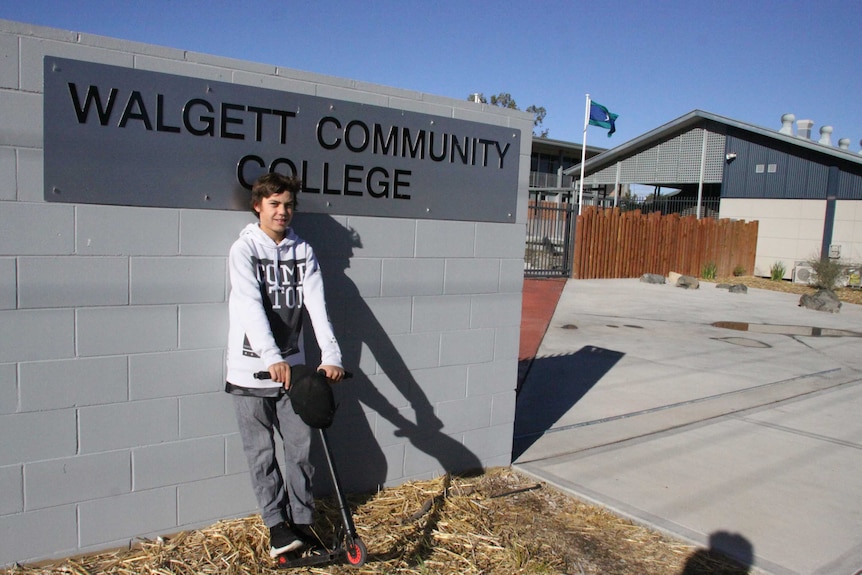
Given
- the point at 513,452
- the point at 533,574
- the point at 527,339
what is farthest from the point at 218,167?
the point at 527,339

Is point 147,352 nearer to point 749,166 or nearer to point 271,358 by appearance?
point 271,358

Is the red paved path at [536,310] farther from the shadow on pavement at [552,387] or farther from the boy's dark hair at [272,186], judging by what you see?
the boy's dark hair at [272,186]

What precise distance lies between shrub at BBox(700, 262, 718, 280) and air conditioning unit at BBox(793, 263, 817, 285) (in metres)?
2.38

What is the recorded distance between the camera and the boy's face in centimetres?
323

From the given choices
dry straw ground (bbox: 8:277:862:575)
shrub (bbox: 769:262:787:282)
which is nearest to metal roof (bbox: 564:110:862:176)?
shrub (bbox: 769:262:787:282)

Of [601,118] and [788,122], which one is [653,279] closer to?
[601,118]

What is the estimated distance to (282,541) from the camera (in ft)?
10.5

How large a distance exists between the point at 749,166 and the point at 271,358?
25.3 metres

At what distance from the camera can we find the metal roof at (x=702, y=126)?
2241 cm

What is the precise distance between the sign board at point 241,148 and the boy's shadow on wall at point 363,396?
0.72 feet

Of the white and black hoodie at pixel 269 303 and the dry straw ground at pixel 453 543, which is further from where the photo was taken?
the dry straw ground at pixel 453 543

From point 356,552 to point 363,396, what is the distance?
48.7 inches

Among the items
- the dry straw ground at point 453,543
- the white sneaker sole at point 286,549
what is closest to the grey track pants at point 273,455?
the white sneaker sole at point 286,549

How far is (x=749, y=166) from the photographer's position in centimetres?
2488
